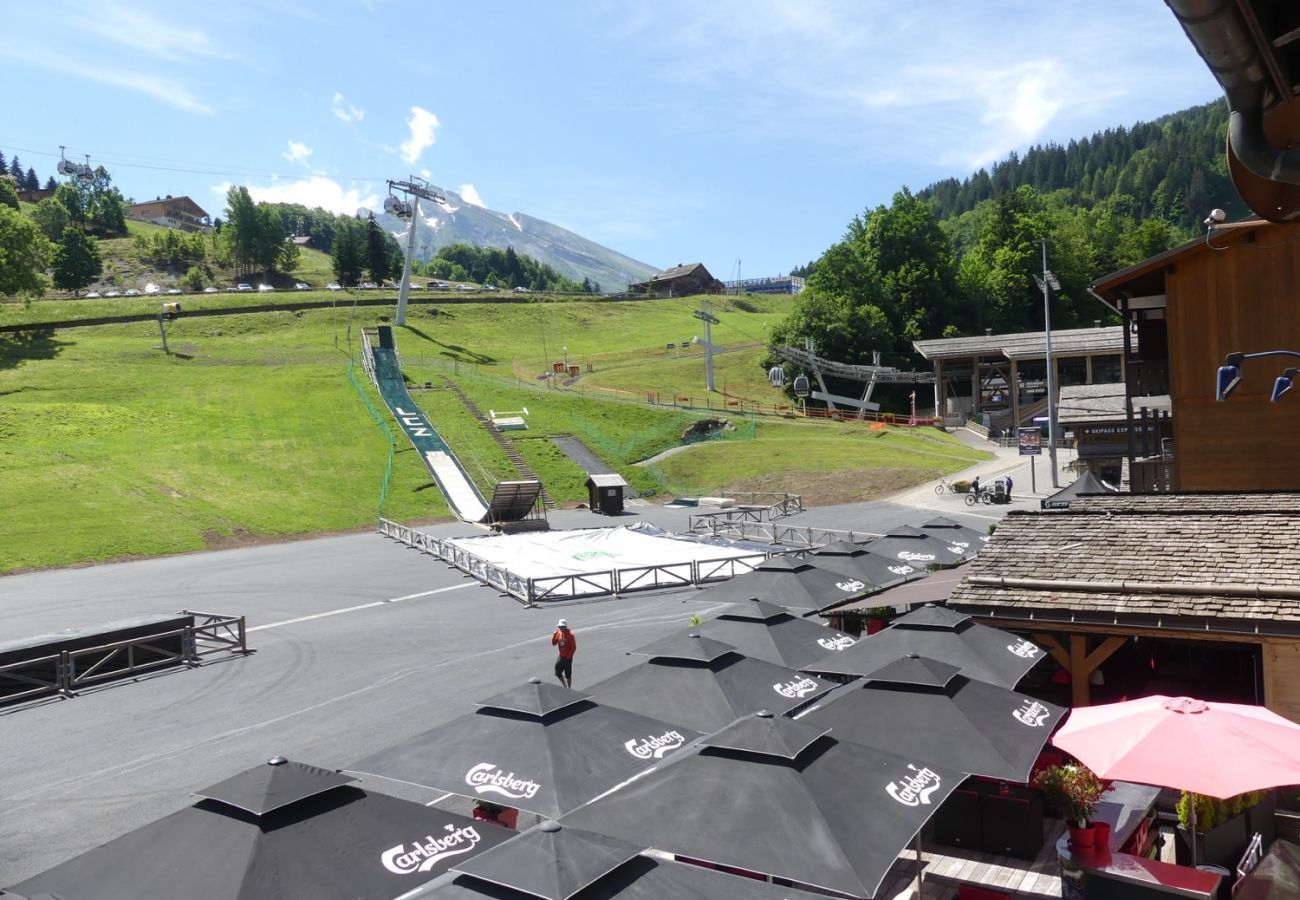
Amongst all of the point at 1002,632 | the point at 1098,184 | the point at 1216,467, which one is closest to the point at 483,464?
the point at 1216,467

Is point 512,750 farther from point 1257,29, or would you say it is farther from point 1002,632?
point 1257,29

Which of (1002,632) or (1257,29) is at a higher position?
(1257,29)

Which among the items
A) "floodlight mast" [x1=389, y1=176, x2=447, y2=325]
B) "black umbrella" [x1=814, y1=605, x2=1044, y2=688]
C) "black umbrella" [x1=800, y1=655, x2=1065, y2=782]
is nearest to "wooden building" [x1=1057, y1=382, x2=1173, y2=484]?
"black umbrella" [x1=814, y1=605, x2=1044, y2=688]

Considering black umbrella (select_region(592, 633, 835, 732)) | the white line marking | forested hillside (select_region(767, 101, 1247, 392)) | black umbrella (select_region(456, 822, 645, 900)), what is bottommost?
the white line marking

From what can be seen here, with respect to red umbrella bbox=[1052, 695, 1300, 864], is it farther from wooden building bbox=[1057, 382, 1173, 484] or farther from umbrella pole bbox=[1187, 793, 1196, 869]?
wooden building bbox=[1057, 382, 1173, 484]

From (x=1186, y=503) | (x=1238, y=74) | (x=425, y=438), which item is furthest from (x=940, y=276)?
(x=1238, y=74)

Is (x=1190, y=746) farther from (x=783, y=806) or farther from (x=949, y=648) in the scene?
(x=949, y=648)

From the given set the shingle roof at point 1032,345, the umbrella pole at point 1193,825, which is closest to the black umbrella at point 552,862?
the umbrella pole at point 1193,825
